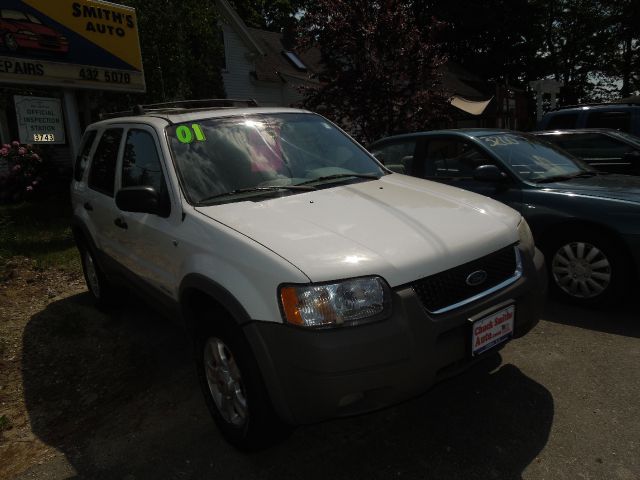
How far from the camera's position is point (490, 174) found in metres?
4.62

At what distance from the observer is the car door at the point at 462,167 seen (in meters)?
4.69

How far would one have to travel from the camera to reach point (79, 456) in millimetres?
2830

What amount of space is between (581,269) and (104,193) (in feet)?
13.2

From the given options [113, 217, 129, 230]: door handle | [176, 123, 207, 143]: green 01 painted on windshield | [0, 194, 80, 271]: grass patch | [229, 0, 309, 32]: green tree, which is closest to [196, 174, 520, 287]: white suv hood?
[176, 123, 207, 143]: green 01 painted on windshield

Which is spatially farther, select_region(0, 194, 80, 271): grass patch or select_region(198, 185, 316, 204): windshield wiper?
select_region(0, 194, 80, 271): grass patch

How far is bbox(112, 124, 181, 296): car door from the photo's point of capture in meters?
3.00

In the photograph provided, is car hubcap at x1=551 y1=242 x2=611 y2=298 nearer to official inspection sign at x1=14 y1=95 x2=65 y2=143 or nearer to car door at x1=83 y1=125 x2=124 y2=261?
car door at x1=83 y1=125 x2=124 y2=261

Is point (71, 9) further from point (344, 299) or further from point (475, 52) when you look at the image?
point (475, 52)

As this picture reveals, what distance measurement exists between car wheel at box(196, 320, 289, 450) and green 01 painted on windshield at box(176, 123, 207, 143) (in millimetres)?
1280

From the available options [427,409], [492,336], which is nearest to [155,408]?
[427,409]

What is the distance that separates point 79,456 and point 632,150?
269 inches

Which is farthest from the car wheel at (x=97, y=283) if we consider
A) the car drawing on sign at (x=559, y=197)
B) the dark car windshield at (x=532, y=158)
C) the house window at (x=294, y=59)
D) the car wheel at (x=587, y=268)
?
the house window at (x=294, y=59)

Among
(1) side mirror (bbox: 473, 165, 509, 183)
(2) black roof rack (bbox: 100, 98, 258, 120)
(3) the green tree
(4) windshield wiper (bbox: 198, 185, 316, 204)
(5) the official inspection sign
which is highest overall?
(3) the green tree

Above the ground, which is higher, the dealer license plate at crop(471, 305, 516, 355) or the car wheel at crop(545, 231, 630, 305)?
the dealer license plate at crop(471, 305, 516, 355)
